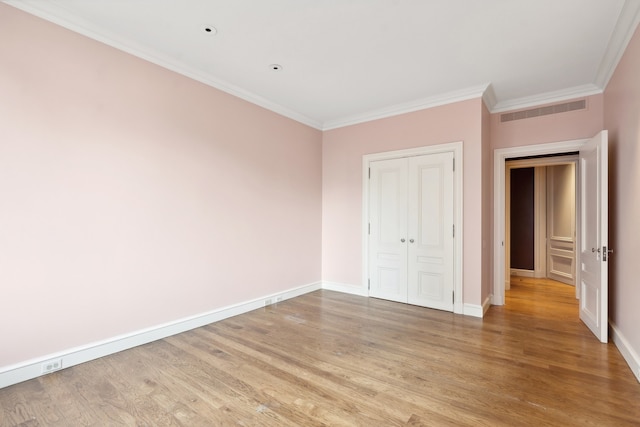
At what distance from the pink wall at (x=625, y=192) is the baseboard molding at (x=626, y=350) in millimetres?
41

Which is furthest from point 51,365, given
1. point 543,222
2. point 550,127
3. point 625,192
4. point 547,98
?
point 543,222

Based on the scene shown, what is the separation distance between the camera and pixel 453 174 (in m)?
4.07

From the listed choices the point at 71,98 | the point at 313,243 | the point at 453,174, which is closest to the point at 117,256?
the point at 71,98

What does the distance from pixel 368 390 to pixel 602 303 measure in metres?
2.63

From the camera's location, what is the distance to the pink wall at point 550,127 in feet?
12.4

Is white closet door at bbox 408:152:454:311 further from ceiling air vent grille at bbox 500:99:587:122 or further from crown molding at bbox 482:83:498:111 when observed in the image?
ceiling air vent grille at bbox 500:99:587:122

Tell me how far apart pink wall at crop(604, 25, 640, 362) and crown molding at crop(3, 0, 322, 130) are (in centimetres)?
390

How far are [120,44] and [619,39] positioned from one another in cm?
458

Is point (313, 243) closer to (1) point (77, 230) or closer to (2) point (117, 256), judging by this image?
(2) point (117, 256)

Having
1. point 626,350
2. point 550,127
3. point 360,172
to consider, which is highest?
point 550,127

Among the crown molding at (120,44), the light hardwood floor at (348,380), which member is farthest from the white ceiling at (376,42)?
the light hardwood floor at (348,380)

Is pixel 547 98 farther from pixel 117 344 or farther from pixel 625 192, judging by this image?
pixel 117 344

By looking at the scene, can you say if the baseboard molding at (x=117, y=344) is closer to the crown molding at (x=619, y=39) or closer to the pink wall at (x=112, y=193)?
the pink wall at (x=112, y=193)

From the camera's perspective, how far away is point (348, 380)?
2391 mm
